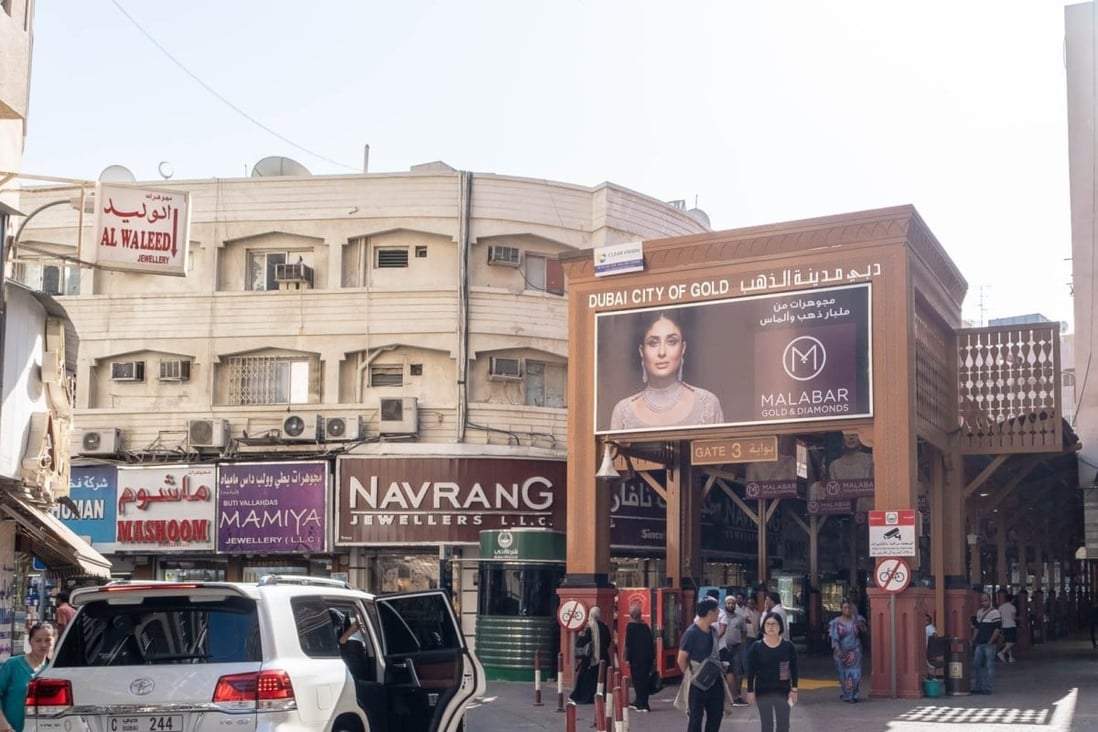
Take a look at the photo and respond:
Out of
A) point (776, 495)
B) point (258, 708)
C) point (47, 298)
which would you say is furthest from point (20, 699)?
point (776, 495)

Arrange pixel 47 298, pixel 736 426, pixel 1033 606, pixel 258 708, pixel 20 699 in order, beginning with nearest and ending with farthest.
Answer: pixel 258 708, pixel 20 699, pixel 47 298, pixel 736 426, pixel 1033 606

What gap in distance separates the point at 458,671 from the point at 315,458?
19508 millimetres

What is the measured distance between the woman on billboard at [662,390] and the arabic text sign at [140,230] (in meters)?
8.97

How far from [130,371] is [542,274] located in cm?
974

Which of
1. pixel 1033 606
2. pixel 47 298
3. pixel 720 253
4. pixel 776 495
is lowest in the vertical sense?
pixel 1033 606

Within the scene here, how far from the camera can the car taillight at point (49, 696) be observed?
9.38 meters

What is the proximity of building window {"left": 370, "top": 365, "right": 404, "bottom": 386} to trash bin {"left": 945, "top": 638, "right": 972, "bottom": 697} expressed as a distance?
14.3 metres

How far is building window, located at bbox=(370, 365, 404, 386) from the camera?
3247 centimetres

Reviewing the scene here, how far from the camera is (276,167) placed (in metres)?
34.8

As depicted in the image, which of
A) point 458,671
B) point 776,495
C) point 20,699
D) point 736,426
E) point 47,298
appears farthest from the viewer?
point 776,495

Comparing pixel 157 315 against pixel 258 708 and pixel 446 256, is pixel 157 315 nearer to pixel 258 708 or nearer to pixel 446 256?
pixel 446 256

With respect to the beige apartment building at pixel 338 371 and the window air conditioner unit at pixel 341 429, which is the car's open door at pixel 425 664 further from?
the window air conditioner unit at pixel 341 429

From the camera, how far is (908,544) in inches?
846

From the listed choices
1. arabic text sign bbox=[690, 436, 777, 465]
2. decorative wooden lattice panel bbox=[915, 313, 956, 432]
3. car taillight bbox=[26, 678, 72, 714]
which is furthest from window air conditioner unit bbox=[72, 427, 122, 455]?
car taillight bbox=[26, 678, 72, 714]
